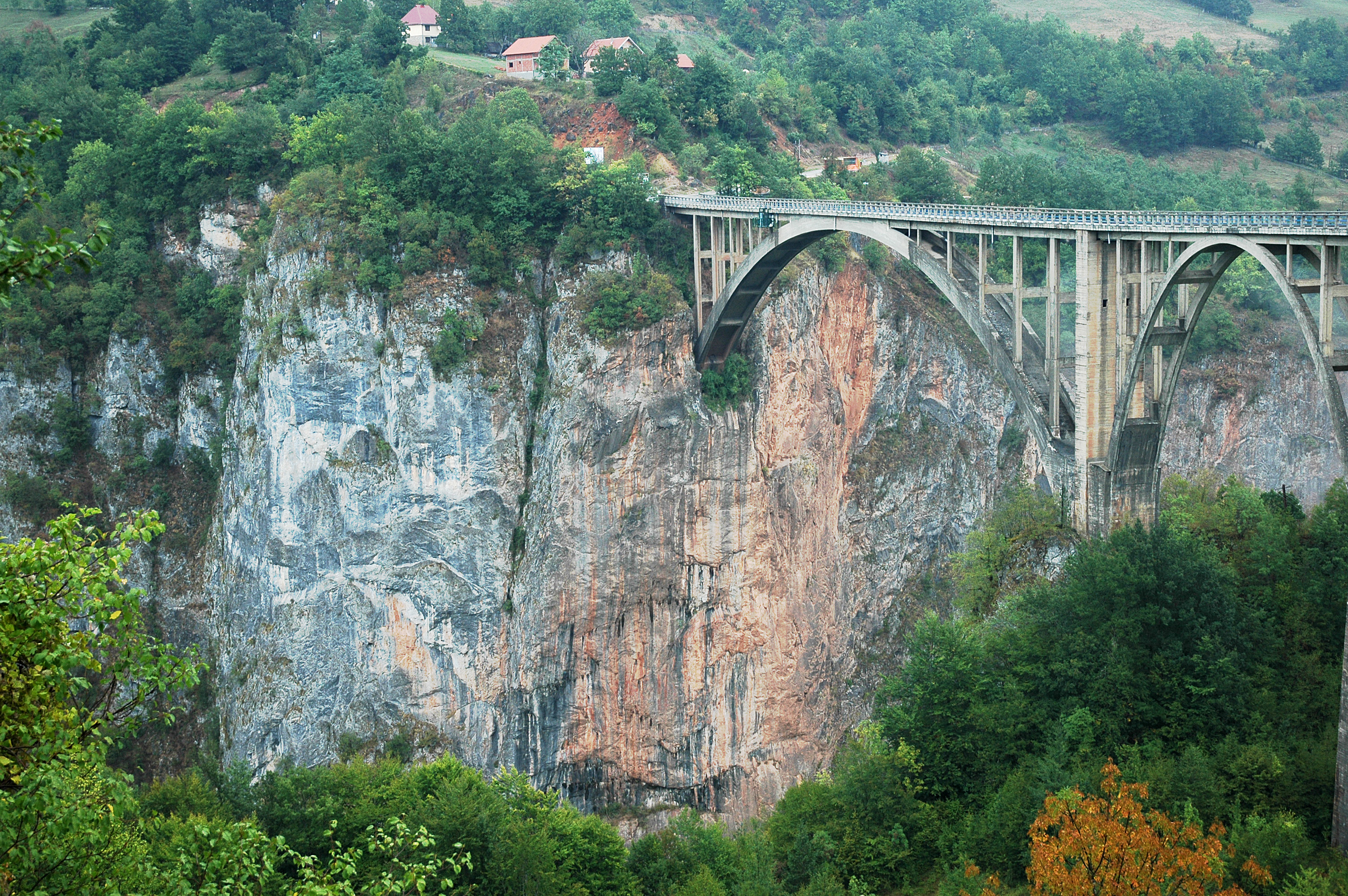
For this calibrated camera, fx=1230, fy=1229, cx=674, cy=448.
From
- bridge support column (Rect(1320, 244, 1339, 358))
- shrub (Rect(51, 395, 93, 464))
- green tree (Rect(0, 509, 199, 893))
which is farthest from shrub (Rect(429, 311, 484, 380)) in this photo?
green tree (Rect(0, 509, 199, 893))

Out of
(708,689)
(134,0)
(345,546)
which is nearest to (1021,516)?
(708,689)

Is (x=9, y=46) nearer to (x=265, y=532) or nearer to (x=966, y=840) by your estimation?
(x=265, y=532)

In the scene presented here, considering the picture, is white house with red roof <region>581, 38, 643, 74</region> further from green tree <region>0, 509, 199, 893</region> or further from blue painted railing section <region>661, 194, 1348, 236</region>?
green tree <region>0, 509, 199, 893</region>

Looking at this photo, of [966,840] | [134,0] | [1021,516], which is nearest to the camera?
[966,840]

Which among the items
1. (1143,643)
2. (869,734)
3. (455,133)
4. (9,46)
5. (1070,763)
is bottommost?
(869,734)

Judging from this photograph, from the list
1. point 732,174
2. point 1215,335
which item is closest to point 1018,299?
point 732,174

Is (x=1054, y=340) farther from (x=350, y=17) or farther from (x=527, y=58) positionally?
(x=350, y=17)
